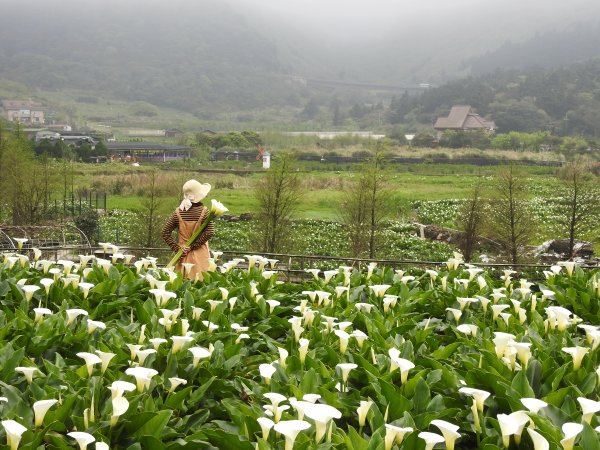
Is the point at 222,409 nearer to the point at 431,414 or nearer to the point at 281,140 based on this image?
the point at 431,414

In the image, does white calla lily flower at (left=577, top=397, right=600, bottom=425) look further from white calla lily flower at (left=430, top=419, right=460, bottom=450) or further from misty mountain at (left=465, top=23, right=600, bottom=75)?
misty mountain at (left=465, top=23, right=600, bottom=75)

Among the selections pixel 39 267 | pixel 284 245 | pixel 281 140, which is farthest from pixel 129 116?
pixel 39 267

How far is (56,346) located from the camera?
17.0ft

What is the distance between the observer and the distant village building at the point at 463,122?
102 meters

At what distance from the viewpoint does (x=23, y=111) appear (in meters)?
118

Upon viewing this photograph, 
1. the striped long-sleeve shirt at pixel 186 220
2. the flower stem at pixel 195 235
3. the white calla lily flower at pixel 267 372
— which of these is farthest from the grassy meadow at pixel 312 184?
the white calla lily flower at pixel 267 372

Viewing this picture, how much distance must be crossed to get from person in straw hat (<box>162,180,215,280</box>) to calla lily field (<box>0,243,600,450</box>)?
1434 mm

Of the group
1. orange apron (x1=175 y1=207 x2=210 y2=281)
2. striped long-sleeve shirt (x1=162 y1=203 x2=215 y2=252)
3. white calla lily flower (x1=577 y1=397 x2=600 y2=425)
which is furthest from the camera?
striped long-sleeve shirt (x1=162 y1=203 x2=215 y2=252)

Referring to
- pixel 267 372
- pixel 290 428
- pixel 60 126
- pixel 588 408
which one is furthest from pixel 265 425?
pixel 60 126

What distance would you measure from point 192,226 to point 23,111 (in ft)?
393

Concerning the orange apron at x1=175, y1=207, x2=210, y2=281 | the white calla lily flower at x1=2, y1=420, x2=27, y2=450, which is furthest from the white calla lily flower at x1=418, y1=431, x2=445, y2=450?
the orange apron at x1=175, y1=207, x2=210, y2=281

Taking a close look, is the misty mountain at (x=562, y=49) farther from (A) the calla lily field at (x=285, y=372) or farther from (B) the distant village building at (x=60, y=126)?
(A) the calla lily field at (x=285, y=372)

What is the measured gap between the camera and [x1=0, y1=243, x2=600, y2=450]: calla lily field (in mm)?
3656

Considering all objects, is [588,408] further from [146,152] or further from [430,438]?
[146,152]
